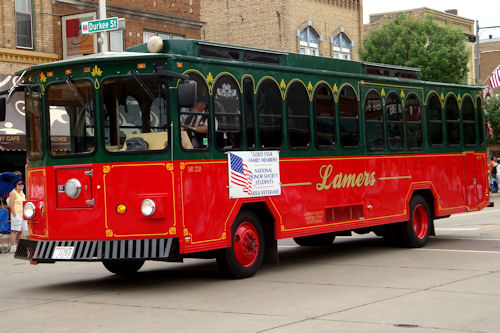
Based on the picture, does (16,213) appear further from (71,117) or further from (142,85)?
(142,85)

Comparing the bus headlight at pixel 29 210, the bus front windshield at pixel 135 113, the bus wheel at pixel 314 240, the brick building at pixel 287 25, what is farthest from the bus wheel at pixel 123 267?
the brick building at pixel 287 25

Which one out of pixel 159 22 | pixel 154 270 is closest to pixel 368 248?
pixel 154 270

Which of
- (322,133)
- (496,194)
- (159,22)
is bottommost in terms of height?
(496,194)

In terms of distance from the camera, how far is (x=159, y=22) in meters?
30.5

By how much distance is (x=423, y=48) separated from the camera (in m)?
40.7

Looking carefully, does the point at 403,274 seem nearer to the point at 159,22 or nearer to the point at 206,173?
the point at 206,173

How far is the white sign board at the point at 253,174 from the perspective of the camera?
Answer: 38.9 feet

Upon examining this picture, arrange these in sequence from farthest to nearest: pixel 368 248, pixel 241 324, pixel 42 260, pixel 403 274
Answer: pixel 368 248, pixel 403 274, pixel 42 260, pixel 241 324

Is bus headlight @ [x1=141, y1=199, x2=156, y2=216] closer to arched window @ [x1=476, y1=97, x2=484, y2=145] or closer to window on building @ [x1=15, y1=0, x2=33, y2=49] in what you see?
arched window @ [x1=476, y1=97, x2=484, y2=145]

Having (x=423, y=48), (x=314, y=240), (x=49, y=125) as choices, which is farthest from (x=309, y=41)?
(x=49, y=125)

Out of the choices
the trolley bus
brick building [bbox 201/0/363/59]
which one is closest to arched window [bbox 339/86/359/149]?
the trolley bus

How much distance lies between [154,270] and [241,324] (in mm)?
5478

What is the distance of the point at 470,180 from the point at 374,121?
3.57m

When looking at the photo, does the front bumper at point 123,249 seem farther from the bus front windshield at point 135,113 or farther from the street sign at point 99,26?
the street sign at point 99,26
